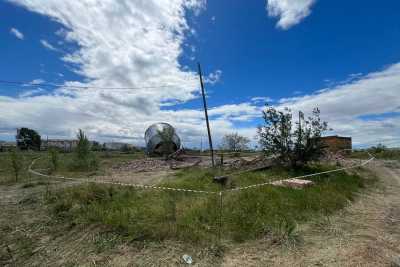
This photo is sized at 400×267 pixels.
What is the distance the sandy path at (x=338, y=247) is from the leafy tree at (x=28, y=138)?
222 ft

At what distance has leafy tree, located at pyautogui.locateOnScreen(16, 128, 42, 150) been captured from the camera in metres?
60.8

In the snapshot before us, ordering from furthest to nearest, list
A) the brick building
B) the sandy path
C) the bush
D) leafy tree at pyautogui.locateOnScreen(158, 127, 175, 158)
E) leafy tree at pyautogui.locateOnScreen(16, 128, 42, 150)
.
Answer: leafy tree at pyautogui.locateOnScreen(16, 128, 42, 150), the brick building, leafy tree at pyautogui.locateOnScreen(158, 127, 175, 158), the bush, the sandy path

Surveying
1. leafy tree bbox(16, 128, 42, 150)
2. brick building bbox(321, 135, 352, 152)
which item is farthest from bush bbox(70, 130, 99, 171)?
leafy tree bbox(16, 128, 42, 150)

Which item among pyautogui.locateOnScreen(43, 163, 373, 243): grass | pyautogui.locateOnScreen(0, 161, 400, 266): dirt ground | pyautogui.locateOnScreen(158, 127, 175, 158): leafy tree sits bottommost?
pyautogui.locateOnScreen(0, 161, 400, 266): dirt ground

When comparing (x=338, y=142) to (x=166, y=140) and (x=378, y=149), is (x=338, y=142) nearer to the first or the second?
(x=378, y=149)

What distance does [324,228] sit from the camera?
4949 millimetres

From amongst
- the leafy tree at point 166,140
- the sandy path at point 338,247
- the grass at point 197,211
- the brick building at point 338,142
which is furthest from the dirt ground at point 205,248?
the brick building at point 338,142

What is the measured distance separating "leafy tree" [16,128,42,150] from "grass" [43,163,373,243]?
63602mm

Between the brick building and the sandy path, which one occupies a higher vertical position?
the brick building

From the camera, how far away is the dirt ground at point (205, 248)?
12.3ft

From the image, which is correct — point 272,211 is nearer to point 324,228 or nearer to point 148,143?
point 324,228

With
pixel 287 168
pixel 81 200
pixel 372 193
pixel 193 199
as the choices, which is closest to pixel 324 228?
pixel 193 199

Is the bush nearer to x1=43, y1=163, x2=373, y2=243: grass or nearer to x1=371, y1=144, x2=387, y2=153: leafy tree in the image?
x1=43, y1=163, x2=373, y2=243: grass

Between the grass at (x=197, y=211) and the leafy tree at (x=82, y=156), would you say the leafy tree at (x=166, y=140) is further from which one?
the grass at (x=197, y=211)
